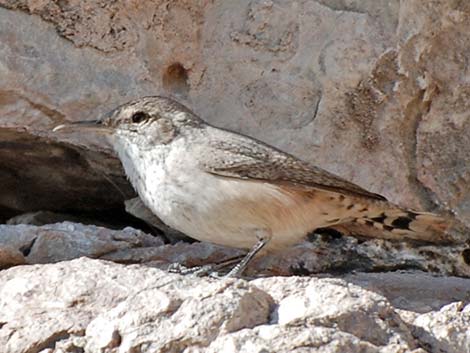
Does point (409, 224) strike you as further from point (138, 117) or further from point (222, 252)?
point (138, 117)

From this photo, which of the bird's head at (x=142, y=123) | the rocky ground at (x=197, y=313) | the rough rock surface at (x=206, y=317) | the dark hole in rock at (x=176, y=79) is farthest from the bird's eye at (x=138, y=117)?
the rough rock surface at (x=206, y=317)

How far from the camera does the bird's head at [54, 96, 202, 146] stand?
546 centimetres

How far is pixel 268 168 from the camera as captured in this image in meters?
5.27

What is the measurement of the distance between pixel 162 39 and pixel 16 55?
2.26 feet

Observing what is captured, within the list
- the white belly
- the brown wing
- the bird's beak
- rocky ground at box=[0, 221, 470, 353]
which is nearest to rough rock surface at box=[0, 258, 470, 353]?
rocky ground at box=[0, 221, 470, 353]

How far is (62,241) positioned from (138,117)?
2.13 feet

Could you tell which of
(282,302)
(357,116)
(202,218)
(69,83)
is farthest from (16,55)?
(282,302)

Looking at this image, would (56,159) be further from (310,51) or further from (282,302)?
(282,302)

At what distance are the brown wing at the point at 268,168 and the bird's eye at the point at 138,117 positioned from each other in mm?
369

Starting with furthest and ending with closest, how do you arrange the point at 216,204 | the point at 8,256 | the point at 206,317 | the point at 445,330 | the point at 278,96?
the point at 278,96 → the point at 8,256 → the point at 216,204 → the point at 445,330 → the point at 206,317

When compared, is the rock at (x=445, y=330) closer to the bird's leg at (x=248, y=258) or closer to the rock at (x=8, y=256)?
the bird's leg at (x=248, y=258)

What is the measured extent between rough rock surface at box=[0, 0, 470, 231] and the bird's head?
298 mm

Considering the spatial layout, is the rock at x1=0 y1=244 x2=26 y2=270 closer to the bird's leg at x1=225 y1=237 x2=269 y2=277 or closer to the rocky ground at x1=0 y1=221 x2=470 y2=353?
the rocky ground at x1=0 y1=221 x2=470 y2=353

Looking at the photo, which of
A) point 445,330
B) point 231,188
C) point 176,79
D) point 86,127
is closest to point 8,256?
point 86,127
